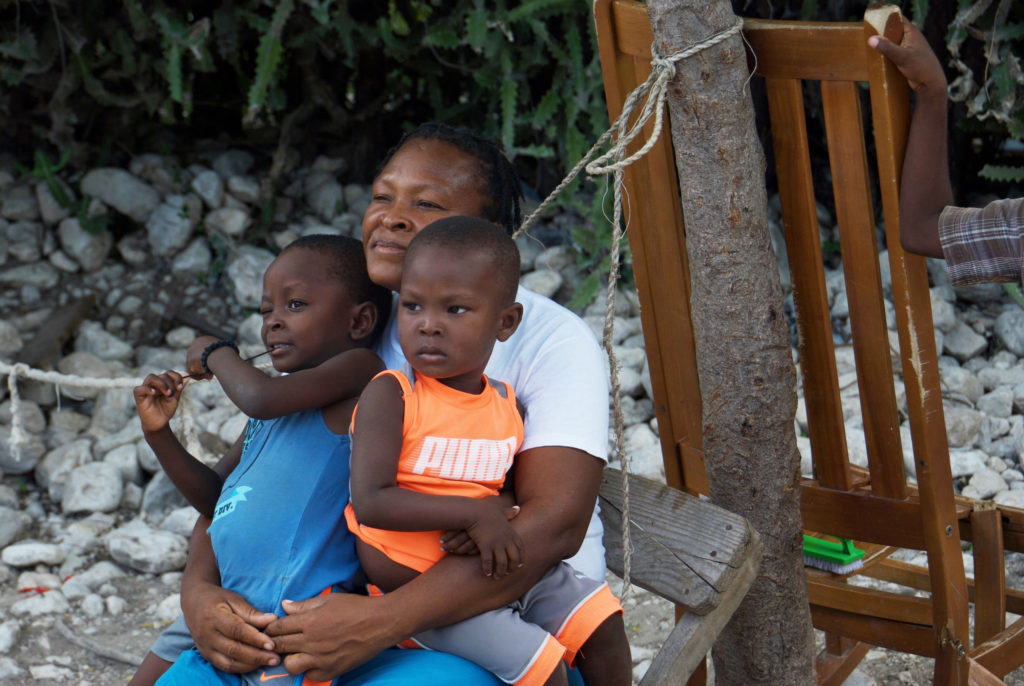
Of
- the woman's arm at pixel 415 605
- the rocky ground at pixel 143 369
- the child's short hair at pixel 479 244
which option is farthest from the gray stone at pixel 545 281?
the woman's arm at pixel 415 605

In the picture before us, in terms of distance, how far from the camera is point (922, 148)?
1889 mm

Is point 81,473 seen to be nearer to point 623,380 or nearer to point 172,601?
point 172,601

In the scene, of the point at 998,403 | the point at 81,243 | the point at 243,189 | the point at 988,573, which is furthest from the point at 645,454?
the point at 81,243

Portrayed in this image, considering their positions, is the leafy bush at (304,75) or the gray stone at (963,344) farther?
the leafy bush at (304,75)

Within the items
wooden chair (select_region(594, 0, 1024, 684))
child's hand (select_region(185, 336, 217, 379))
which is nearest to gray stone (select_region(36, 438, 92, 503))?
child's hand (select_region(185, 336, 217, 379))

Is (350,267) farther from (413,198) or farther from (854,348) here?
(854,348)

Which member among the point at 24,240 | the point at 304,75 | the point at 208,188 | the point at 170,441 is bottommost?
the point at 170,441

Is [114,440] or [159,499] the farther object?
[114,440]

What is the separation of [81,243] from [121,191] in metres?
0.35

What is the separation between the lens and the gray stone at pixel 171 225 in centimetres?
511

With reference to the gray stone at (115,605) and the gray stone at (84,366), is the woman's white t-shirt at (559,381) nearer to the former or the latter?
the gray stone at (115,605)

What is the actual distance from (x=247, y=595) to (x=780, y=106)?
1.40 meters

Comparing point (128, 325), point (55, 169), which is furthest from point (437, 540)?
point (55, 169)

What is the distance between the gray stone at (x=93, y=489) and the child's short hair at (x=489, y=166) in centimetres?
243
